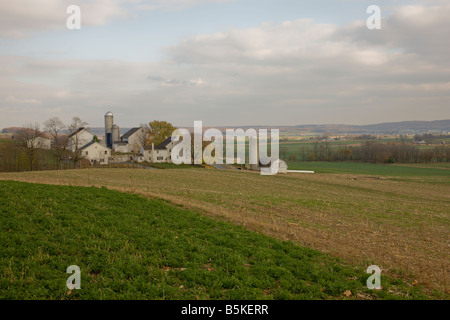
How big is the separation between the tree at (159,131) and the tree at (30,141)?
117 feet

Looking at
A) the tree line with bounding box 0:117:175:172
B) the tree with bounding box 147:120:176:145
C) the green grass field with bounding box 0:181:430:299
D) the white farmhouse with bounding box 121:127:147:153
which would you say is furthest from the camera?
the tree with bounding box 147:120:176:145

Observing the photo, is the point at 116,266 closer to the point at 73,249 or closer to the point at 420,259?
the point at 73,249

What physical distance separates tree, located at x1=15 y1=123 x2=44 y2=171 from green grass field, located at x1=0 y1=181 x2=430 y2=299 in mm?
55108

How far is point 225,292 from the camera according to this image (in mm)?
7535

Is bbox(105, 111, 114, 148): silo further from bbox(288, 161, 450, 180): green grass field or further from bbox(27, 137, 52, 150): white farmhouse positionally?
bbox(288, 161, 450, 180): green grass field

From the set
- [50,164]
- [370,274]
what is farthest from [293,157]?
[370,274]

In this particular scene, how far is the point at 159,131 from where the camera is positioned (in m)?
102

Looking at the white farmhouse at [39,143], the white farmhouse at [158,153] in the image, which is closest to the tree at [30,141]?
the white farmhouse at [39,143]

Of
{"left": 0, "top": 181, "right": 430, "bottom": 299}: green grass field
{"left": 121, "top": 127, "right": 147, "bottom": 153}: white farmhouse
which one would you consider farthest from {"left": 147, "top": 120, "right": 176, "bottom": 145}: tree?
{"left": 0, "top": 181, "right": 430, "bottom": 299}: green grass field

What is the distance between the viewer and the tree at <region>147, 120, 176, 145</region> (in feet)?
329

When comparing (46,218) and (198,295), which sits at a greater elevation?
(46,218)

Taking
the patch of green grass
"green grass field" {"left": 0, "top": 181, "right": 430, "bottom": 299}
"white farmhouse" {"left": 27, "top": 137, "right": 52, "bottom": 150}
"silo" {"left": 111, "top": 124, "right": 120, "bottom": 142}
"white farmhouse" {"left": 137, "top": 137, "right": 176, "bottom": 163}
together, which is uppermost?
"silo" {"left": 111, "top": 124, "right": 120, "bottom": 142}

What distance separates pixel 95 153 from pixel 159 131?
2522 cm
